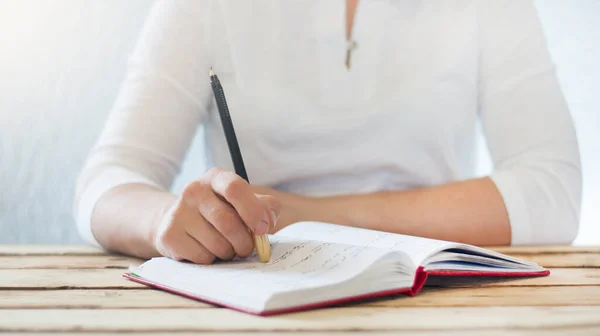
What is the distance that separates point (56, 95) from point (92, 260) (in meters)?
0.69

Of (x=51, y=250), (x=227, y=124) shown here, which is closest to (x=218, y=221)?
(x=227, y=124)

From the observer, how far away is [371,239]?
2.38ft

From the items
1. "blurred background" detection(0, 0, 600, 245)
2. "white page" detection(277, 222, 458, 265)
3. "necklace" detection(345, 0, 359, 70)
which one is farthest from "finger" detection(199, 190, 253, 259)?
"blurred background" detection(0, 0, 600, 245)

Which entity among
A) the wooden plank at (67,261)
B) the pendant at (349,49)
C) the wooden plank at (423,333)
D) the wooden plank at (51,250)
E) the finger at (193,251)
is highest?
the pendant at (349,49)

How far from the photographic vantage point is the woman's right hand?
650 mm

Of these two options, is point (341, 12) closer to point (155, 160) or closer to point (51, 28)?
point (155, 160)

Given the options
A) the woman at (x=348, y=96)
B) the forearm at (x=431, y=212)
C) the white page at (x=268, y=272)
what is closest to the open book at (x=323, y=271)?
the white page at (x=268, y=272)

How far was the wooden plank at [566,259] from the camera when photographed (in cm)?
80

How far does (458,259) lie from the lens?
0.64 meters

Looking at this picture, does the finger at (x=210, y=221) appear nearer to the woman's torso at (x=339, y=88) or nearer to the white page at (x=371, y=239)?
the white page at (x=371, y=239)

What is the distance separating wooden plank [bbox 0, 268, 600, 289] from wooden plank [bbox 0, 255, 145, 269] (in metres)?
0.03

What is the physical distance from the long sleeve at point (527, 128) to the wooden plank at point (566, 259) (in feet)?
0.34

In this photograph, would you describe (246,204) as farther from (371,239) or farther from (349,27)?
(349,27)

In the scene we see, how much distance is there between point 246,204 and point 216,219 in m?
0.04
